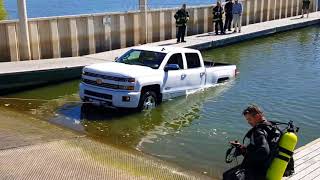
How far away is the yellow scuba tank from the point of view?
212 inches

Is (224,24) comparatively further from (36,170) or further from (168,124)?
(36,170)

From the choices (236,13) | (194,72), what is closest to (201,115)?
(194,72)

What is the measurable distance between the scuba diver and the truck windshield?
749cm

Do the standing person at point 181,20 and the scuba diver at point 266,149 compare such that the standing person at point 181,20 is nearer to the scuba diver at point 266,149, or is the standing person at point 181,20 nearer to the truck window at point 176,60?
the truck window at point 176,60

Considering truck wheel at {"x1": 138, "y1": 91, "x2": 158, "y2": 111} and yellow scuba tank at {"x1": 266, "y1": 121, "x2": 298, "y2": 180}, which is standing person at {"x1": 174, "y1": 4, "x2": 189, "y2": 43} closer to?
truck wheel at {"x1": 138, "y1": 91, "x2": 158, "y2": 111}

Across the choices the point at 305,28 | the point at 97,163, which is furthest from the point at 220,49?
the point at 97,163

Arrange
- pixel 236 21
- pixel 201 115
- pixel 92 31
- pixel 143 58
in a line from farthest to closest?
pixel 236 21 → pixel 92 31 → pixel 143 58 → pixel 201 115

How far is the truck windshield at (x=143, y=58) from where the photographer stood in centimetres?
1317

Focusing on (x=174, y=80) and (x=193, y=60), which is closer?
(x=174, y=80)

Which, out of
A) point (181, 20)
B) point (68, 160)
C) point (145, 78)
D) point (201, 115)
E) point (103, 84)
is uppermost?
point (181, 20)

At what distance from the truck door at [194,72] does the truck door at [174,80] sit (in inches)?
9.5

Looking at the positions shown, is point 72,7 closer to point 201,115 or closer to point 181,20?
point 181,20

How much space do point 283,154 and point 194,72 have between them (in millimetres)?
8725

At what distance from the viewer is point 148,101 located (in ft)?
41.5
